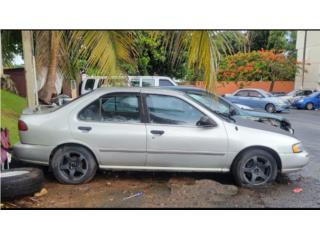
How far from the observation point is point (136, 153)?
452 cm

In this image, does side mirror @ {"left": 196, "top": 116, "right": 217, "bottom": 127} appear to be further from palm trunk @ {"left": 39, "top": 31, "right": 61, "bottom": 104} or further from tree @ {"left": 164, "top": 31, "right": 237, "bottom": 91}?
palm trunk @ {"left": 39, "top": 31, "right": 61, "bottom": 104}

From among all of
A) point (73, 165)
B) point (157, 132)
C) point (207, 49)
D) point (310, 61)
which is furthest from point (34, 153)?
point (310, 61)

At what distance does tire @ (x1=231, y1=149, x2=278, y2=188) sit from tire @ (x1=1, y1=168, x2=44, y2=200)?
2728 mm

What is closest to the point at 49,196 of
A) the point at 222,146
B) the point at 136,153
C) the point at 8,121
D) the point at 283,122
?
the point at 136,153

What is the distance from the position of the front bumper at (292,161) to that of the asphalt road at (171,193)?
33 cm

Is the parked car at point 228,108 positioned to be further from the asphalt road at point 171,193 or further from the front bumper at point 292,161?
the front bumper at point 292,161

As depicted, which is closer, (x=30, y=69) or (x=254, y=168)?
(x=254, y=168)

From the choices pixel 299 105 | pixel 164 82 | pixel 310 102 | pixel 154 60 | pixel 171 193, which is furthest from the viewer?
pixel 299 105

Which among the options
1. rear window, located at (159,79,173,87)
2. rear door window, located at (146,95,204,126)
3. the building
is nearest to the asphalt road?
rear door window, located at (146,95,204,126)

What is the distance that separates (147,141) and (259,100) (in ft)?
44.1

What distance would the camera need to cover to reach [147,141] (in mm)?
4480

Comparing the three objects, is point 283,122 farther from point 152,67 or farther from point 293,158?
point 152,67

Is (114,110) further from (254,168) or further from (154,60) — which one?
(154,60)

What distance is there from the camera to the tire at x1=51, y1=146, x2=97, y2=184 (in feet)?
14.9
